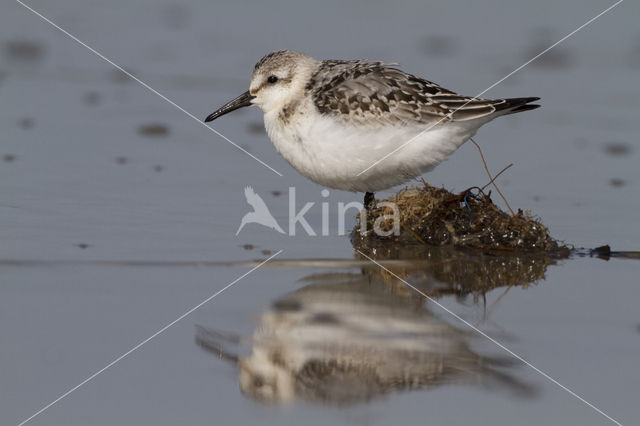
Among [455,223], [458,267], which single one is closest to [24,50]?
[455,223]

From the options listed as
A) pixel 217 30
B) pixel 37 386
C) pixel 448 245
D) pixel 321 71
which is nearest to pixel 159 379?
pixel 37 386

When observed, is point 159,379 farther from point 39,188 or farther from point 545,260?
point 39,188

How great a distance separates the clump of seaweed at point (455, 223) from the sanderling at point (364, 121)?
229mm

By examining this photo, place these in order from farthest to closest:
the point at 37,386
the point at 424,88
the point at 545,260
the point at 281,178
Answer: the point at 281,178
the point at 424,88
the point at 545,260
the point at 37,386

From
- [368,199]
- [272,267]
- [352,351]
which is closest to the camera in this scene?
[352,351]

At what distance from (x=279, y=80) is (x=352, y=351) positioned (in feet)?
9.58

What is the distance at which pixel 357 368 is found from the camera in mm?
4520

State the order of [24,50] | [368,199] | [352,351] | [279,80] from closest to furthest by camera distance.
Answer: [352,351], [279,80], [368,199], [24,50]

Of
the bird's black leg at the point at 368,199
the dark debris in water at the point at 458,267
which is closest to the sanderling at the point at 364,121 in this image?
the bird's black leg at the point at 368,199

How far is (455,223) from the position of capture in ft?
21.9

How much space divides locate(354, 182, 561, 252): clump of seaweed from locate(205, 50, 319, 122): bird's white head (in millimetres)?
1054

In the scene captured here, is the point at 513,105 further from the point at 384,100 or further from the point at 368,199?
the point at 368,199

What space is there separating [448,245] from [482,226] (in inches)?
10.7

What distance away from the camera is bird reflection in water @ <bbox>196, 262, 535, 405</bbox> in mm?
4352
